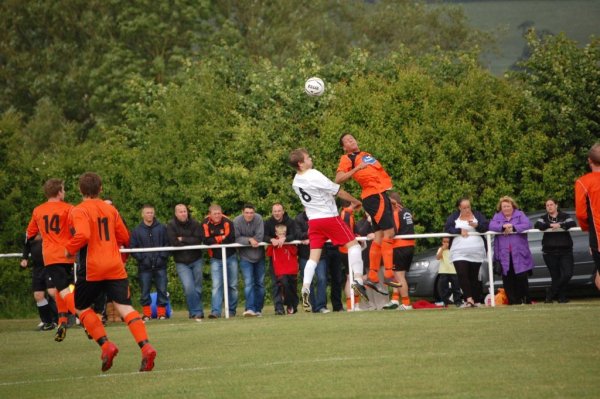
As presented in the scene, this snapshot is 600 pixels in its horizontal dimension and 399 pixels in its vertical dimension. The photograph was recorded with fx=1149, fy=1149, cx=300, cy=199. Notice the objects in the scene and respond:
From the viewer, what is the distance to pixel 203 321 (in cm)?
1998

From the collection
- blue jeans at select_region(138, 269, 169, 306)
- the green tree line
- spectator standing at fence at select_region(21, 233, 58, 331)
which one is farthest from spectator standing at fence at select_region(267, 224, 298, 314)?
the green tree line

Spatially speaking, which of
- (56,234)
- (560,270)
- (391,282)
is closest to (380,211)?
(391,282)

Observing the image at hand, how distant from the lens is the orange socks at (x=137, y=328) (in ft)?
39.7

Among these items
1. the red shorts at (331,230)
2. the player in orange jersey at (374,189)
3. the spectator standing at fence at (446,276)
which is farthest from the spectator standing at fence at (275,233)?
the red shorts at (331,230)

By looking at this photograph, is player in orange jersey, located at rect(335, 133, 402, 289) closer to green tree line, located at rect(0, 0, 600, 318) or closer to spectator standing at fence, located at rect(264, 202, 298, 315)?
spectator standing at fence, located at rect(264, 202, 298, 315)

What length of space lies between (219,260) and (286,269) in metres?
1.29

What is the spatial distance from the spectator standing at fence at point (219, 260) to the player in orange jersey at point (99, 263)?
29.5ft

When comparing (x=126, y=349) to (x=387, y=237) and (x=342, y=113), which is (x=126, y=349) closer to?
(x=387, y=237)

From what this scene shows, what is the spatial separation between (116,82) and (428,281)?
29050 millimetres

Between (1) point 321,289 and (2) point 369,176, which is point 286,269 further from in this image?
(2) point 369,176

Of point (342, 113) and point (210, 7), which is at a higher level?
point (210, 7)

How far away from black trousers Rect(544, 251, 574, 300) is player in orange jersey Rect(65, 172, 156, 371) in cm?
1048

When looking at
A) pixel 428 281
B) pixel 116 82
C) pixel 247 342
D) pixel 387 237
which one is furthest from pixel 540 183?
pixel 116 82

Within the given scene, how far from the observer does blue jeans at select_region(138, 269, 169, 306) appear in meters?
21.5
